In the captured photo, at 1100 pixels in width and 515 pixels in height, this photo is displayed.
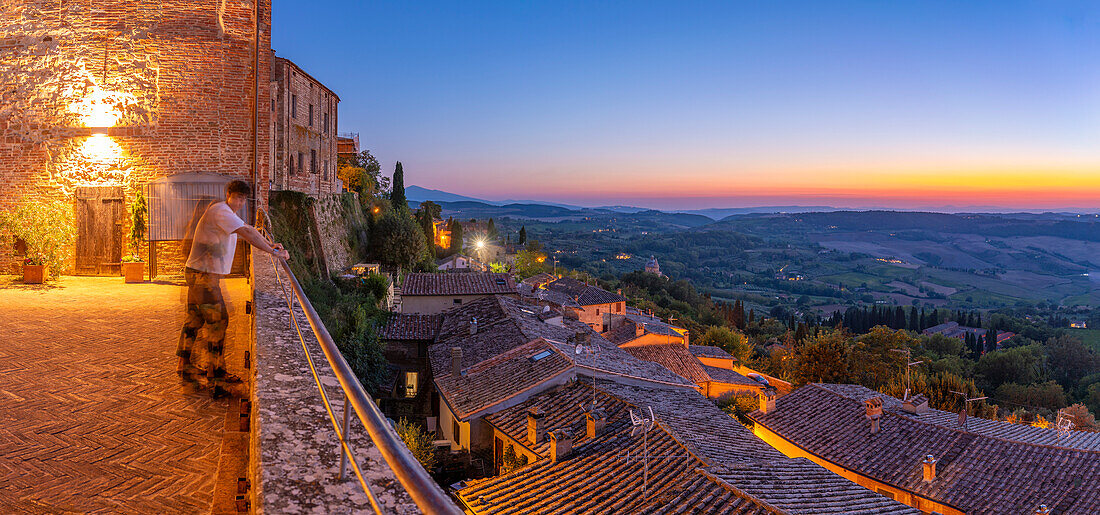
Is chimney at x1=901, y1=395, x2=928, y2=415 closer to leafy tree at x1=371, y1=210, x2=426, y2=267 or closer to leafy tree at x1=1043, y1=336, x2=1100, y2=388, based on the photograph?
A: leafy tree at x1=371, y1=210, x2=426, y2=267

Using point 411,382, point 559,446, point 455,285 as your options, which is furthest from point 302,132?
point 559,446

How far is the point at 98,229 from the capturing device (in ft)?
35.9

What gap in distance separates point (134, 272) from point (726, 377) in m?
26.4

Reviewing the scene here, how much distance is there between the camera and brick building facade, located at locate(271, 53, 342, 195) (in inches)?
1017

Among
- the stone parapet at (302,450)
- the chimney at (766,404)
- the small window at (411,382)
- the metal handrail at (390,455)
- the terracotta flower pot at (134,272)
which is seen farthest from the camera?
the small window at (411,382)

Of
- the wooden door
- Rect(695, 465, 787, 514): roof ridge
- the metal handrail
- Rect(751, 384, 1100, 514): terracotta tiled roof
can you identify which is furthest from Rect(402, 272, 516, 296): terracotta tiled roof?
the metal handrail

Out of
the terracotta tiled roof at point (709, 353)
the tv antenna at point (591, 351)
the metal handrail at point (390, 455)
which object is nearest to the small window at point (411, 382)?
the tv antenna at point (591, 351)

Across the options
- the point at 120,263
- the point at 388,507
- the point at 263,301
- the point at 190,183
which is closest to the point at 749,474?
the point at 263,301

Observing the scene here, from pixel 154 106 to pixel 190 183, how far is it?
152 centimetres

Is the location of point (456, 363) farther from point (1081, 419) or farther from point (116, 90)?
point (1081, 419)

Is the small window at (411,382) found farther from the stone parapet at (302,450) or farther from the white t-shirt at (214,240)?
the stone parapet at (302,450)

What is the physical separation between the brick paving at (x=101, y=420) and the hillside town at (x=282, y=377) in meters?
0.02

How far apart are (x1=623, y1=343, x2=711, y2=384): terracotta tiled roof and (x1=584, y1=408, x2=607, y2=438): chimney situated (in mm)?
15041

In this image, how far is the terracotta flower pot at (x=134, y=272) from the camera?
34.6 ft
